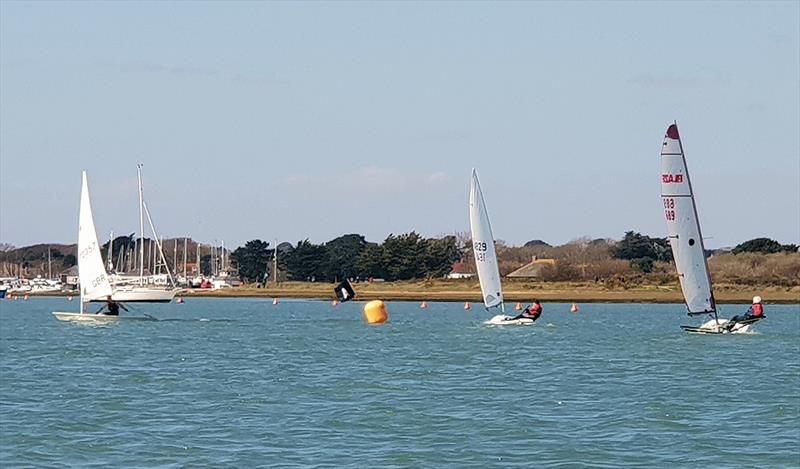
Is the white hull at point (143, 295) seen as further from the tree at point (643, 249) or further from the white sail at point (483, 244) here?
the tree at point (643, 249)

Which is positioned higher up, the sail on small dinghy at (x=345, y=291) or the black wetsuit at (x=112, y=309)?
the sail on small dinghy at (x=345, y=291)

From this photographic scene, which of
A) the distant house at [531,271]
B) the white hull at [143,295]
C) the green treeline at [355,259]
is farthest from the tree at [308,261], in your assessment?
the white hull at [143,295]

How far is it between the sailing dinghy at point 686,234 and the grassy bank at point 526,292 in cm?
4987

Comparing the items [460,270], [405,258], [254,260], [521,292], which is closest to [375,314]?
[521,292]

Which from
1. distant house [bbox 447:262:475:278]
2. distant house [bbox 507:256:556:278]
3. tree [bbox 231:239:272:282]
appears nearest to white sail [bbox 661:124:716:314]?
distant house [bbox 507:256:556:278]

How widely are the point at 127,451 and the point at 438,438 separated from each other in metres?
4.94

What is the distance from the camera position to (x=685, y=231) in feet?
164

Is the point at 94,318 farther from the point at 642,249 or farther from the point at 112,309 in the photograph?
the point at 642,249

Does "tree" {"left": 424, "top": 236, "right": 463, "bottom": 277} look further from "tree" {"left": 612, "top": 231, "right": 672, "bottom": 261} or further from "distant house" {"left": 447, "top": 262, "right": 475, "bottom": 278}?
"tree" {"left": 612, "top": 231, "right": 672, "bottom": 261}

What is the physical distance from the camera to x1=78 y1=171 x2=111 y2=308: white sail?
202ft

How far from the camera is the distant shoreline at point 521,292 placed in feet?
347

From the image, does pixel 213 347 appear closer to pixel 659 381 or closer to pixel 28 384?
pixel 28 384

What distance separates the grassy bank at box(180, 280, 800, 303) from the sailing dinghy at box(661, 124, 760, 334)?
49869 mm

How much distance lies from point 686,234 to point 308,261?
10624 cm
